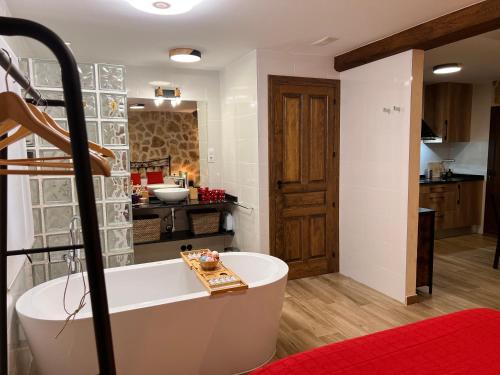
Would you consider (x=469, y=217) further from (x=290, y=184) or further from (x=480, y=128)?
(x=290, y=184)

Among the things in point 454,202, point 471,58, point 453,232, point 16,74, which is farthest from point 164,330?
point 453,232

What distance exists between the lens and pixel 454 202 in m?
5.37

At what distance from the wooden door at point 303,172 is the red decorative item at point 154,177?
1.35m

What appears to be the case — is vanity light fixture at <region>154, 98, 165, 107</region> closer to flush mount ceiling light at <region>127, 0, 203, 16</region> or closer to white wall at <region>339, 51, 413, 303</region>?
flush mount ceiling light at <region>127, 0, 203, 16</region>

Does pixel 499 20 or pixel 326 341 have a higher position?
pixel 499 20

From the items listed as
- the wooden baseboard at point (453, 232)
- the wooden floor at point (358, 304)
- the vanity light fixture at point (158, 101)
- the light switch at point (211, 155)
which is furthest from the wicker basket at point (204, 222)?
the wooden baseboard at point (453, 232)

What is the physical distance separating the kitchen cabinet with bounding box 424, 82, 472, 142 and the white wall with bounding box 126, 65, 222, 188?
3.46 metres

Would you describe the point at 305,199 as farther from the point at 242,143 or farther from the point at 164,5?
the point at 164,5

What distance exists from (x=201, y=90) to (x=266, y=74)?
3.57ft

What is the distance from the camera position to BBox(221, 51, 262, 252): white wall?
354 centimetres

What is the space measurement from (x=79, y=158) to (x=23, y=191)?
1827 mm

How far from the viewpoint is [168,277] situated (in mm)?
2803

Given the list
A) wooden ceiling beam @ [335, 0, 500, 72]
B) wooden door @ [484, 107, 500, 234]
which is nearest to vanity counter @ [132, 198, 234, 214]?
wooden ceiling beam @ [335, 0, 500, 72]

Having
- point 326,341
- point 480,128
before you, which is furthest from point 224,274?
point 480,128
